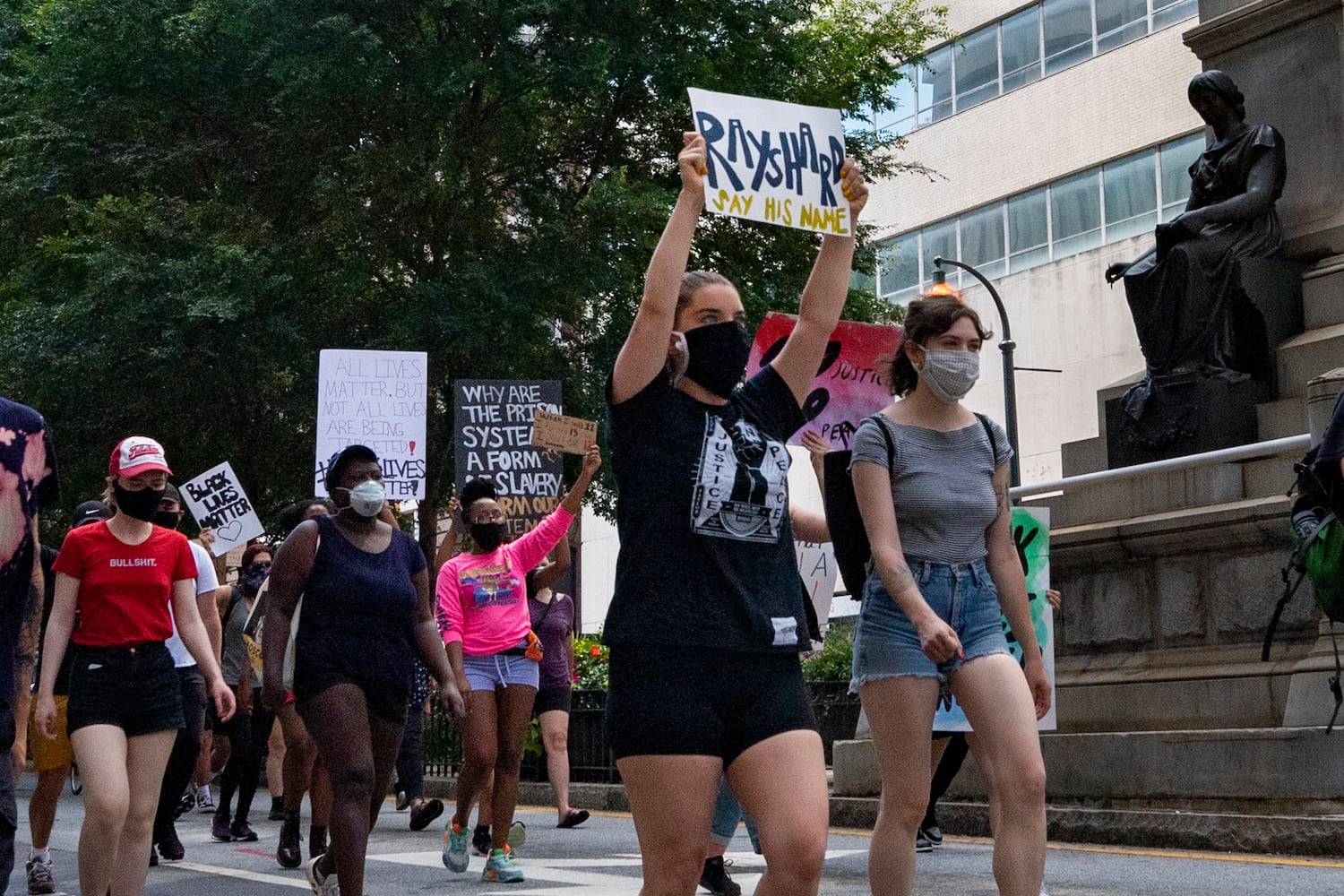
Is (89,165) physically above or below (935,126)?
below

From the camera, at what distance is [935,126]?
4319cm

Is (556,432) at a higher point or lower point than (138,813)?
higher

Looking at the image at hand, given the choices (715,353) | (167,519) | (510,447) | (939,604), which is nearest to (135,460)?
(167,519)

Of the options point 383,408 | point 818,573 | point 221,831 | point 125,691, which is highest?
point 383,408

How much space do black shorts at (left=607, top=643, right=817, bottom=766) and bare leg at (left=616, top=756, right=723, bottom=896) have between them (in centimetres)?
3

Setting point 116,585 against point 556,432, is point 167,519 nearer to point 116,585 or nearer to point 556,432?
point 116,585

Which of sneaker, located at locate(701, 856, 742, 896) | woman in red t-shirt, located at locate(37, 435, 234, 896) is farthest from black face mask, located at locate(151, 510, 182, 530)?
sneaker, located at locate(701, 856, 742, 896)

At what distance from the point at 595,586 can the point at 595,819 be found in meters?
37.0

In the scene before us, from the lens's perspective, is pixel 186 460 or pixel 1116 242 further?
pixel 1116 242

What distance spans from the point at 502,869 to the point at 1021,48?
1369 inches

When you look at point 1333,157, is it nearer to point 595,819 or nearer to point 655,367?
point 595,819

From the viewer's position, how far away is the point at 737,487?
4227 mm

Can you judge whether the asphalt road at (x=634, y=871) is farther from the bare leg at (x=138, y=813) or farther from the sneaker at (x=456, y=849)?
the bare leg at (x=138, y=813)

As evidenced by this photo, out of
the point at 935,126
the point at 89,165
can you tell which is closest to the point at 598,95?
the point at 89,165
